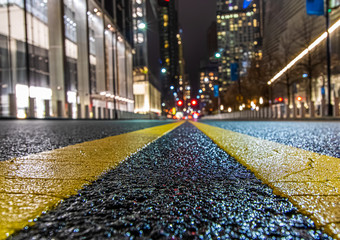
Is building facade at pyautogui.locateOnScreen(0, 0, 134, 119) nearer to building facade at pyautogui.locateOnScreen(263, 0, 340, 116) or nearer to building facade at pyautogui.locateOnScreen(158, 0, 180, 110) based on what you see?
building facade at pyautogui.locateOnScreen(263, 0, 340, 116)

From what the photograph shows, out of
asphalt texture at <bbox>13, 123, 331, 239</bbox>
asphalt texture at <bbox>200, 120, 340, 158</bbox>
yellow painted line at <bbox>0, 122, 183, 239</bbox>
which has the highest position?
yellow painted line at <bbox>0, 122, 183, 239</bbox>

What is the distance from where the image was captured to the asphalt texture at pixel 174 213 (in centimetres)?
50

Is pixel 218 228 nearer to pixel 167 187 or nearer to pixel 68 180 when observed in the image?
pixel 167 187

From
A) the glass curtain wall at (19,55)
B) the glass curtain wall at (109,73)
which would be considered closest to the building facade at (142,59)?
the glass curtain wall at (109,73)

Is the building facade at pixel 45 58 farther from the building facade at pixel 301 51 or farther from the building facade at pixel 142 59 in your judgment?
the building facade at pixel 142 59

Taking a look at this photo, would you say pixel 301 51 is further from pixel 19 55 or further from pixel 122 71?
pixel 122 71

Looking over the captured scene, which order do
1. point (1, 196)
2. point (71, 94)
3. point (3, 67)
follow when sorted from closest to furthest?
point (1, 196) → point (3, 67) → point (71, 94)

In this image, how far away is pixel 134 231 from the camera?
51 cm

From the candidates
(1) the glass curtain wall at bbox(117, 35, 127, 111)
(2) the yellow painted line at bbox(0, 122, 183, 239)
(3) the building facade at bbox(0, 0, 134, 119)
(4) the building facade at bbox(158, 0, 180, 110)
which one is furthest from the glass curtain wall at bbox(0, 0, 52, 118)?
(4) the building facade at bbox(158, 0, 180, 110)

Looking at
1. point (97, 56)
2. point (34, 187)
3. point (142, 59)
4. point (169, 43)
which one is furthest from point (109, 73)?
point (169, 43)

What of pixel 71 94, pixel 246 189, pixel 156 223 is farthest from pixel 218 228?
pixel 71 94

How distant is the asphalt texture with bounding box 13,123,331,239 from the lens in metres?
0.50

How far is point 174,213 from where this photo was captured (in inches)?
24.3

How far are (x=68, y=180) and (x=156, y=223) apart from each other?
490 mm
